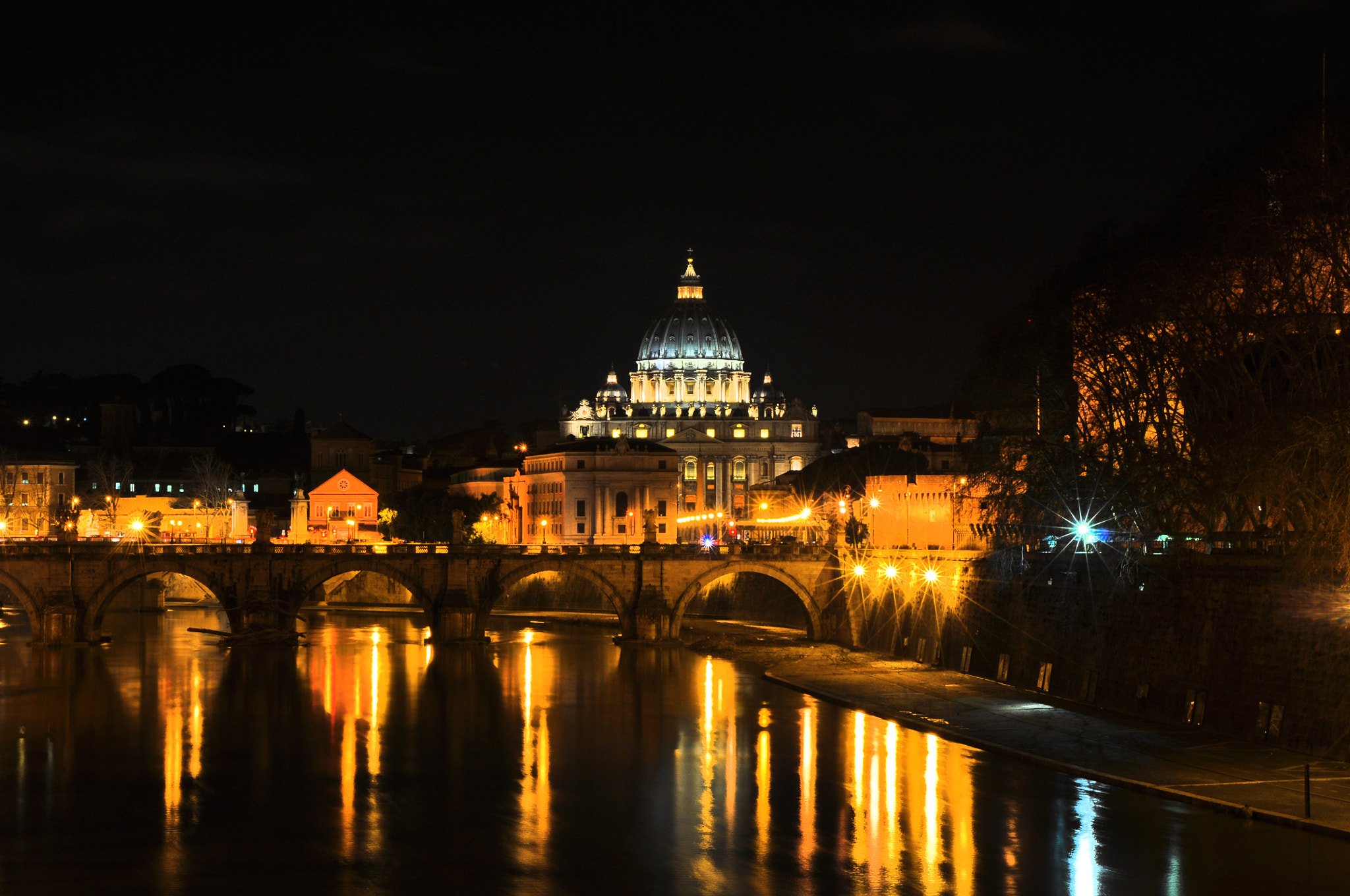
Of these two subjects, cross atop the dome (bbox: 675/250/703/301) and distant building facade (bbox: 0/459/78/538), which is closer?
distant building facade (bbox: 0/459/78/538)

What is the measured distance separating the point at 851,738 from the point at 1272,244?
14.2 m

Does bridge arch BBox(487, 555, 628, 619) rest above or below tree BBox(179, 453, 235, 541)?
below

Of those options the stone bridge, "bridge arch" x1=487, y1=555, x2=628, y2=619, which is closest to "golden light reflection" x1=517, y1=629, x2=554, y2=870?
"bridge arch" x1=487, y1=555, x2=628, y2=619

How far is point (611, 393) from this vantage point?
190375 mm

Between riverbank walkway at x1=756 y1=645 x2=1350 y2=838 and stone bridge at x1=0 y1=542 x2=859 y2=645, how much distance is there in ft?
39.1

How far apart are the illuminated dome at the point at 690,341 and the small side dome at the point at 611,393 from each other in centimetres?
346

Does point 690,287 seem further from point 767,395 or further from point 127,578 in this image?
point 127,578

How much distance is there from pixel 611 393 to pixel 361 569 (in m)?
132

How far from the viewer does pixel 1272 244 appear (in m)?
32.7

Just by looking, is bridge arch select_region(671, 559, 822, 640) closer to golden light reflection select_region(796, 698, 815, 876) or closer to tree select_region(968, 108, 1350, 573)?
tree select_region(968, 108, 1350, 573)

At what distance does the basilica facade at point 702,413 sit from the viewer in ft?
559

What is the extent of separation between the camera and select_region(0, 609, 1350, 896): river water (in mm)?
24172

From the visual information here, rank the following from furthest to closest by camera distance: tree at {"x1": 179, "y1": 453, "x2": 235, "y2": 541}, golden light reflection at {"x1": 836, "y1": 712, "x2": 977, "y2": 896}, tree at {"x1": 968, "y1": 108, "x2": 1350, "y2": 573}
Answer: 1. tree at {"x1": 179, "y1": 453, "x2": 235, "y2": 541}
2. tree at {"x1": 968, "y1": 108, "x2": 1350, "y2": 573}
3. golden light reflection at {"x1": 836, "y1": 712, "x2": 977, "y2": 896}

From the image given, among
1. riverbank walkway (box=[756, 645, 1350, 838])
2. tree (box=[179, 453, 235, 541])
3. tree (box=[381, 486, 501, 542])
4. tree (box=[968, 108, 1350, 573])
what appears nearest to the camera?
riverbank walkway (box=[756, 645, 1350, 838])
